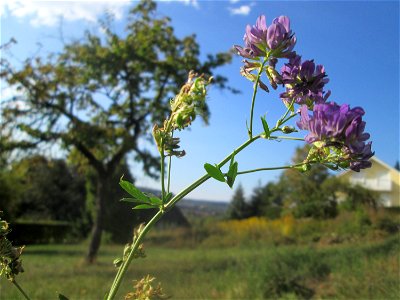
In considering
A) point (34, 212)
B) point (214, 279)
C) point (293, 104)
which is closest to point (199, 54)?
point (214, 279)

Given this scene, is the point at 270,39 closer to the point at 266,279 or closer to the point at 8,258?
the point at 8,258

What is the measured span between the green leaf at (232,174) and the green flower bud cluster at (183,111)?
3.0 inches

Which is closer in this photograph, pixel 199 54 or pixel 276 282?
pixel 276 282

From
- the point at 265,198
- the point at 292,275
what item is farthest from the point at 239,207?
the point at 292,275

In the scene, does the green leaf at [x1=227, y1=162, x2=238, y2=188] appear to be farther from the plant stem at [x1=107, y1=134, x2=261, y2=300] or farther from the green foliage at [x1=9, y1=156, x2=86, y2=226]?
the green foliage at [x1=9, y1=156, x2=86, y2=226]

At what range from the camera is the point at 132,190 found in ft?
2.25

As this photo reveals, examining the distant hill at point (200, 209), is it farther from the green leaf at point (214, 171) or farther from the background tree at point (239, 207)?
the green leaf at point (214, 171)

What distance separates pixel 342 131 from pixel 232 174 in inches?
6.7

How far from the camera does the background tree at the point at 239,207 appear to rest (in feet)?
83.7

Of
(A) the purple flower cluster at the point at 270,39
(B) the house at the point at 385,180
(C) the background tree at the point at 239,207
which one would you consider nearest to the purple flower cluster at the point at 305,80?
(A) the purple flower cluster at the point at 270,39

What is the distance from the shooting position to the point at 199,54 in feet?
35.3

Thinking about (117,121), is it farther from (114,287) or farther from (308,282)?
(114,287)

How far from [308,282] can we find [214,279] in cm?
134

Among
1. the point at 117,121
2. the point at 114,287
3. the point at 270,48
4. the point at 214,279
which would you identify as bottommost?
the point at 214,279
